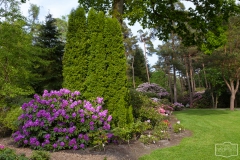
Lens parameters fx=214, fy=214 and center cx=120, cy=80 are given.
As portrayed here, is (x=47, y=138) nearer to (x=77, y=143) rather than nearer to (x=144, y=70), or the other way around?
(x=77, y=143)

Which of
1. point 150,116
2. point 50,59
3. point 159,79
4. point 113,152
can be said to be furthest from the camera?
point 159,79

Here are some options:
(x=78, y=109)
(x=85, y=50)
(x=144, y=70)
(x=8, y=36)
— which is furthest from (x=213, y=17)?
(x=144, y=70)

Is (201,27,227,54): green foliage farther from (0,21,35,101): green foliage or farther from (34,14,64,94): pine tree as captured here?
(34,14,64,94): pine tree

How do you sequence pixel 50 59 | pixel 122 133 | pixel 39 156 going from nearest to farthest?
pixel 39 156
pixel 122 133
pixel 50 59

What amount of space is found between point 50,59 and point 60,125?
11.5 meters

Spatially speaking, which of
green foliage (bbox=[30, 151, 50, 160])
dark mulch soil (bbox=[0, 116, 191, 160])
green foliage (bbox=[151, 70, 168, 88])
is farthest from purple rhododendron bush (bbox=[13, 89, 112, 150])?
green foliage (bbox=[151, 70, 168, 88])

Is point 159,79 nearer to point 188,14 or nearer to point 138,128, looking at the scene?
point 188,14

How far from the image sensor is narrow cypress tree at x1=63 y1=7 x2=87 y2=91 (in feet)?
20.5

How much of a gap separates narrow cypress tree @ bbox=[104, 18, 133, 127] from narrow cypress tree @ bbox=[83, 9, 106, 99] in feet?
0.49

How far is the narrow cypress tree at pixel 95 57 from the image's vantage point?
20.3ft

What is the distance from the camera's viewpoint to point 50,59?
51.9 feet

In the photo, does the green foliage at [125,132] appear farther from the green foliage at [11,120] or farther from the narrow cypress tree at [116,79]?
the green foliage at [11,120]

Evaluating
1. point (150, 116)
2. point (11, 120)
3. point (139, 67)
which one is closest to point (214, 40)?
point (150, 116)

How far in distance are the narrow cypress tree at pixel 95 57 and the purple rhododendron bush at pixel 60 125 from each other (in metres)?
0.65
